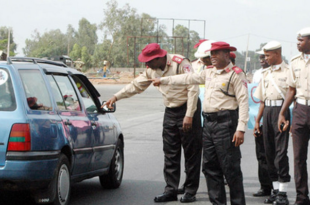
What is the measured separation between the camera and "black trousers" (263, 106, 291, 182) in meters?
7.25

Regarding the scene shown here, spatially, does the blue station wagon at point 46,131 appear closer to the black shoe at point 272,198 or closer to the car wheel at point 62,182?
the car wheel at point 62,182

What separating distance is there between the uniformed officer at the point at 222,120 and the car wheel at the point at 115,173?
2165 millimetres

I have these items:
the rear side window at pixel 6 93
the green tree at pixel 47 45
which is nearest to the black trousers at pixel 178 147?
the rear side window at pixel 6 93

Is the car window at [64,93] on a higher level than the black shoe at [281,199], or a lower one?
higher

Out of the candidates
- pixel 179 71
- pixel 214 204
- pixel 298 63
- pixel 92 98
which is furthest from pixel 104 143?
pixel 298 63

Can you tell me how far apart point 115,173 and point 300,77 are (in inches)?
112

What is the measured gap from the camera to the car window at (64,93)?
6773 millimetres

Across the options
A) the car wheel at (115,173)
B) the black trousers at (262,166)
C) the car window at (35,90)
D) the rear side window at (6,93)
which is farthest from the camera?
the car wheel at (115,173)

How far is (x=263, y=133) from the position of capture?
24.5 ft

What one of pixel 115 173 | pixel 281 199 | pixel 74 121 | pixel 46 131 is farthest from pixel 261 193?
pixel 46 131

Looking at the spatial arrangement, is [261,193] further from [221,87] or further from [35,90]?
[35,90]

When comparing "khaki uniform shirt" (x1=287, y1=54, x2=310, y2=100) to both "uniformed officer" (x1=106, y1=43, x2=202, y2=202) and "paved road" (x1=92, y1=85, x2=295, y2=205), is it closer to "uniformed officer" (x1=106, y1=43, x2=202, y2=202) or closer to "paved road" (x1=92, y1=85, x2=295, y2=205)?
"uniformed officer" (x1=106, y1=43, x2=202, y2=202)

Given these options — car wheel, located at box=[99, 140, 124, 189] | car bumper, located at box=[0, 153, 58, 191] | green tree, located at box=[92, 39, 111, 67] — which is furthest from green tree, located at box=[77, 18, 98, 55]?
car bumper, located at box=[0, 153, 58, 191]

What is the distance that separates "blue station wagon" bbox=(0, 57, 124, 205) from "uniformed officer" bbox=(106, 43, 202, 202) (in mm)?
610
